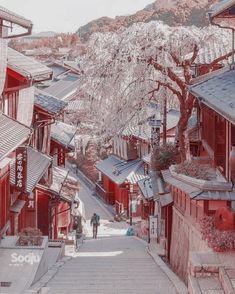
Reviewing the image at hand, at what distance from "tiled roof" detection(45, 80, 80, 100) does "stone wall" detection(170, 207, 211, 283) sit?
38.4 meters

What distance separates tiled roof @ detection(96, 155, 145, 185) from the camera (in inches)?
1500

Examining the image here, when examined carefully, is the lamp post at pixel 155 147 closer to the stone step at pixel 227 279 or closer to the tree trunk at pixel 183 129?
the tree trunk at pixel 183 129

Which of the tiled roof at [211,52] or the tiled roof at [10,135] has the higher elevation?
the tiled roof at [211,52]

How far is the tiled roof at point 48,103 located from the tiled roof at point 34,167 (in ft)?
6.45

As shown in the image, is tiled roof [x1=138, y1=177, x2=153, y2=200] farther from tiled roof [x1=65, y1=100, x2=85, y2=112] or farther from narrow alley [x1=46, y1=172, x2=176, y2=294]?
tiled roof [x1=65, y1=100, x2=85, y2=112]

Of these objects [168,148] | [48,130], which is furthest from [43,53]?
[168,148]

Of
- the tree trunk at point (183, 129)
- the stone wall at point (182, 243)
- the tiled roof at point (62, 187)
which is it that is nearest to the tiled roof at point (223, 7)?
the tree trunk at point (183, 129)

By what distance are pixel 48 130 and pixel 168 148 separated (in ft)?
31.5

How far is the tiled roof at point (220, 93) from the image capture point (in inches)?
393

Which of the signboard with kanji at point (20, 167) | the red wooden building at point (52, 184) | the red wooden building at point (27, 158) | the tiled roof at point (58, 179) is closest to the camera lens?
the red wooden building at point (27, 158)

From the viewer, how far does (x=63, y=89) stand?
195 ft

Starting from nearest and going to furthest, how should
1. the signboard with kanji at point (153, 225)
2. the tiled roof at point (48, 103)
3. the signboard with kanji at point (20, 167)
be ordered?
the signboard with kanji at point (20, 167) → the signboard with kanji at point (153, 225) → the tiled roof at point (48, 103)

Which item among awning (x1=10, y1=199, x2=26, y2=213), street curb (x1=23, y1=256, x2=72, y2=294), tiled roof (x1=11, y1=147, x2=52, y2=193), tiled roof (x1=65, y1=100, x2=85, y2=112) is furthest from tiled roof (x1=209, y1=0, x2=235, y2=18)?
tiled roof (x1=65, y1=100, x2=85, y2=112)

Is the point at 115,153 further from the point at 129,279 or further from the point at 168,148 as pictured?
the point at 129,279
